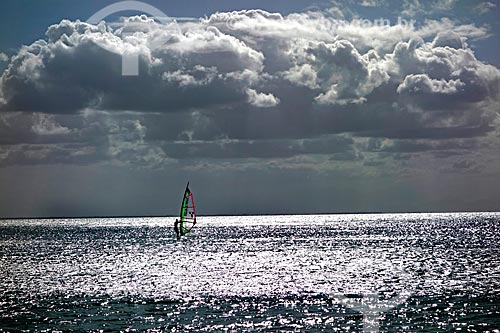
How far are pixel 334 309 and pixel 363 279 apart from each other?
30795mm

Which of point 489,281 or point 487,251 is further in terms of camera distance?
point 487,251

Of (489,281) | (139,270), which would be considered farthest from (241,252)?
(489,281)

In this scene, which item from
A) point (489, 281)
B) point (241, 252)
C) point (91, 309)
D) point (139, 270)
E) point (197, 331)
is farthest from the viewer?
point (241, 252)

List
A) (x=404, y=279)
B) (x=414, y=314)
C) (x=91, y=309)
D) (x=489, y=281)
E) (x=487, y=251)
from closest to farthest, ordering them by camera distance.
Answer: (x=414, y=314), (x=91, y=309), (x=489, y=281), (x=404, y=279), (x=487, y=251)

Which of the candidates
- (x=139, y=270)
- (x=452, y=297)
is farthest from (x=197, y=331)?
(x=139, y=270)

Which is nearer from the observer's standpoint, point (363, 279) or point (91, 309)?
point (91, 309)

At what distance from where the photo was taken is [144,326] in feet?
218

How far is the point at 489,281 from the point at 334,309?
1274 inches

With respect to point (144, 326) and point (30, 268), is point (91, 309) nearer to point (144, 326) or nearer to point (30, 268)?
point (144, 326)

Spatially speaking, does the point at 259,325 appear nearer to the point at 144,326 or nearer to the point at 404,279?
the point at 144,326

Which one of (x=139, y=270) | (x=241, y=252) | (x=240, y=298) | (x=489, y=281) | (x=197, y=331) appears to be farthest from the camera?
(x=241, y=252)

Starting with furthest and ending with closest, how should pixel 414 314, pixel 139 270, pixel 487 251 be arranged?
1. pixel 487 251
2. pixel 139 270
3. pixel 414 314

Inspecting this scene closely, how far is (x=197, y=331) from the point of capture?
63562 millimetres

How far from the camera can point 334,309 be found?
74.9 meters
